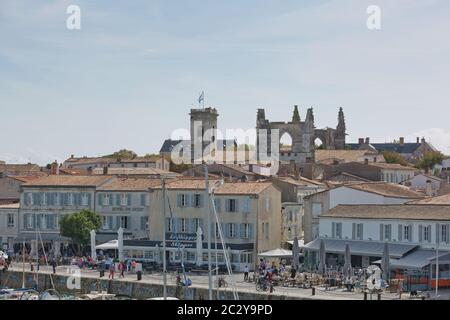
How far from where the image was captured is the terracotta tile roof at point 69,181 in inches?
2598

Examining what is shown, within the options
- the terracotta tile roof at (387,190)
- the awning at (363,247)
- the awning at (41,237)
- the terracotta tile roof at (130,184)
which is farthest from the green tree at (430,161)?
the awning at (363,247)

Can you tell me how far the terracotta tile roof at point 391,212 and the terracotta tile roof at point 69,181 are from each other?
19.1 meters

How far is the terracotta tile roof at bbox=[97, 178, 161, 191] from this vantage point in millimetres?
64106

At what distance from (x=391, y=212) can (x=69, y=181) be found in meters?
26.5

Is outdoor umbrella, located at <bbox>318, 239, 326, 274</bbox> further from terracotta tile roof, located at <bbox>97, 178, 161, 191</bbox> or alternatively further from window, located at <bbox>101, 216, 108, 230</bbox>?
window, located at <bbox>101, 216, 108, 230</bbox>

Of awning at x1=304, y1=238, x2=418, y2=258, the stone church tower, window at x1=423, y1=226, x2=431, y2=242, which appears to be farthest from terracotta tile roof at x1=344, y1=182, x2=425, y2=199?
the stone church tower

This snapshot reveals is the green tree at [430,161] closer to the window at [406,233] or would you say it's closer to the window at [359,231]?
the window at [359,231]

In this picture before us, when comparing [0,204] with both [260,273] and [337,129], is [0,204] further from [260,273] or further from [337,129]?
[337,129]

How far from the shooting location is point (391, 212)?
50719 mm

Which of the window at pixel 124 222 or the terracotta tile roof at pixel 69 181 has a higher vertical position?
the terracotta tile roof at pixel 69 181

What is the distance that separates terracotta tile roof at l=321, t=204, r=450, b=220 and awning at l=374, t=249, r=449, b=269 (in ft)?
6.09

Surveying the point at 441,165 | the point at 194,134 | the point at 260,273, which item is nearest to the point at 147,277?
the point at 260,273
